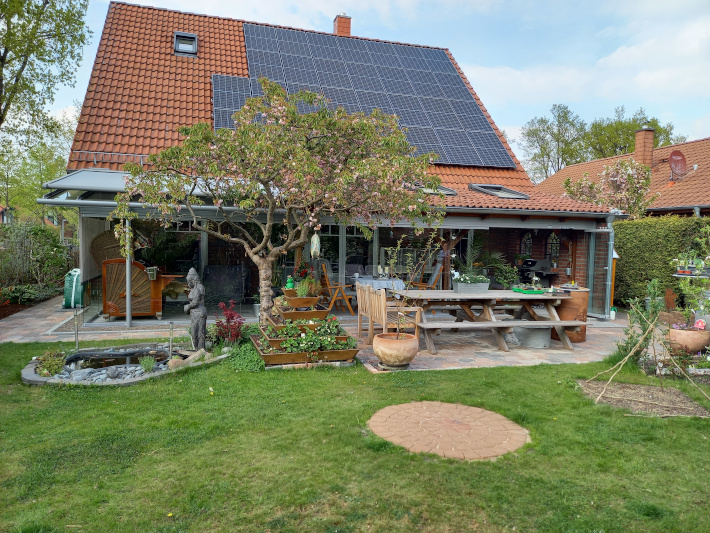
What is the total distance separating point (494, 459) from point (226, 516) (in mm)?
1987

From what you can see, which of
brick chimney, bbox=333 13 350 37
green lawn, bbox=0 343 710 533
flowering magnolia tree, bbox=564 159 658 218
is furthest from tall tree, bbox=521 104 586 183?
green lawn, bbox=0 343 710 533

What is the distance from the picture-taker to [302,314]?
671 cm

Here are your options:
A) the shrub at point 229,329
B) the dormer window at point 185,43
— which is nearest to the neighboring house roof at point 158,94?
the dormer window at point 185,43

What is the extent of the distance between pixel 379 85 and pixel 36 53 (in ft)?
28.1

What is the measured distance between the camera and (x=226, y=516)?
2.95 metres

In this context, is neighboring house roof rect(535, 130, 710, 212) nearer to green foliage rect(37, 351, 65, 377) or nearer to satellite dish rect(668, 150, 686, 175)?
satellite dish rect(668, 150, 686, 175)

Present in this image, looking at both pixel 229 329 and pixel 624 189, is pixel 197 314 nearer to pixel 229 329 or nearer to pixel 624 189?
pixel 229 329

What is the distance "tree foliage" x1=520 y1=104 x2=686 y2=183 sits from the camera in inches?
1246

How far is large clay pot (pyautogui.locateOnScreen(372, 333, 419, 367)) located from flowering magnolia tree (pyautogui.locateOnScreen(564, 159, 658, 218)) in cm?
1098

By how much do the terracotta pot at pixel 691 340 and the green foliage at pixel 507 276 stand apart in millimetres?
4967

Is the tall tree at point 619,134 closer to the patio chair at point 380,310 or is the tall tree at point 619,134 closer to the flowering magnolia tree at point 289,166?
the patio chair at point 380,310

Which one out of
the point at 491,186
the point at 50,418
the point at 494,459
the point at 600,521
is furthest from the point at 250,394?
the point at 491,186

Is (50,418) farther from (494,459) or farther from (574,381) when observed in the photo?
(574,381)

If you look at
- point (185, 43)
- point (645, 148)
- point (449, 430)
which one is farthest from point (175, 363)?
point (645, 148)
